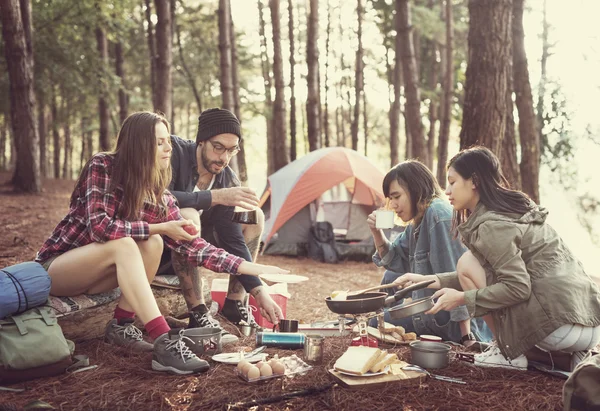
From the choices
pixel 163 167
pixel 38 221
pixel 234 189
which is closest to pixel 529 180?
pixel 234 189

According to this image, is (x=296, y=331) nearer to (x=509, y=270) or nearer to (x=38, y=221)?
(x=509, y=270)

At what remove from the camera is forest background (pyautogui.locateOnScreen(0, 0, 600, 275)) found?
7.38 metres

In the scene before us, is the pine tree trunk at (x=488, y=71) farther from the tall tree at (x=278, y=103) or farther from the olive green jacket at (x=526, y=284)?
the tall tree at (x=278, y=103)

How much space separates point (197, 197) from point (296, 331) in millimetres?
1105

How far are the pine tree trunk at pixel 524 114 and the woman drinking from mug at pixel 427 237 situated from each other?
17.5ft

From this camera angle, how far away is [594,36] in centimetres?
1296

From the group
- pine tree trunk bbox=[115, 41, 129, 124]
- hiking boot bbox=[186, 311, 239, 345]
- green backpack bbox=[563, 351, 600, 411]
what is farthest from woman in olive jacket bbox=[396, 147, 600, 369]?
pine tree trunk bbox=[115, 41, 129, 124]

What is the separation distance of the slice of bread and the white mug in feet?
4.26

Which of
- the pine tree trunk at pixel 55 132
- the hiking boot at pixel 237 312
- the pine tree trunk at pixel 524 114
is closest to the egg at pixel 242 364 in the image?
the hiking boot at pixel 237 312

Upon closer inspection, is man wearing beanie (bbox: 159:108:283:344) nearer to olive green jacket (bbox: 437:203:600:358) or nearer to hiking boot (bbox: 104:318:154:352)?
hiking boot (bbox: 104:318:154:352)

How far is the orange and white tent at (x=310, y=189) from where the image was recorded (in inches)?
333

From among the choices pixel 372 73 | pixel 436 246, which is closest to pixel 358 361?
pixel 436 246

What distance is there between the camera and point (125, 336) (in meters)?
3.26

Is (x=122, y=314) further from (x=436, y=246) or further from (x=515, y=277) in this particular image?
(x=515, y=277)
